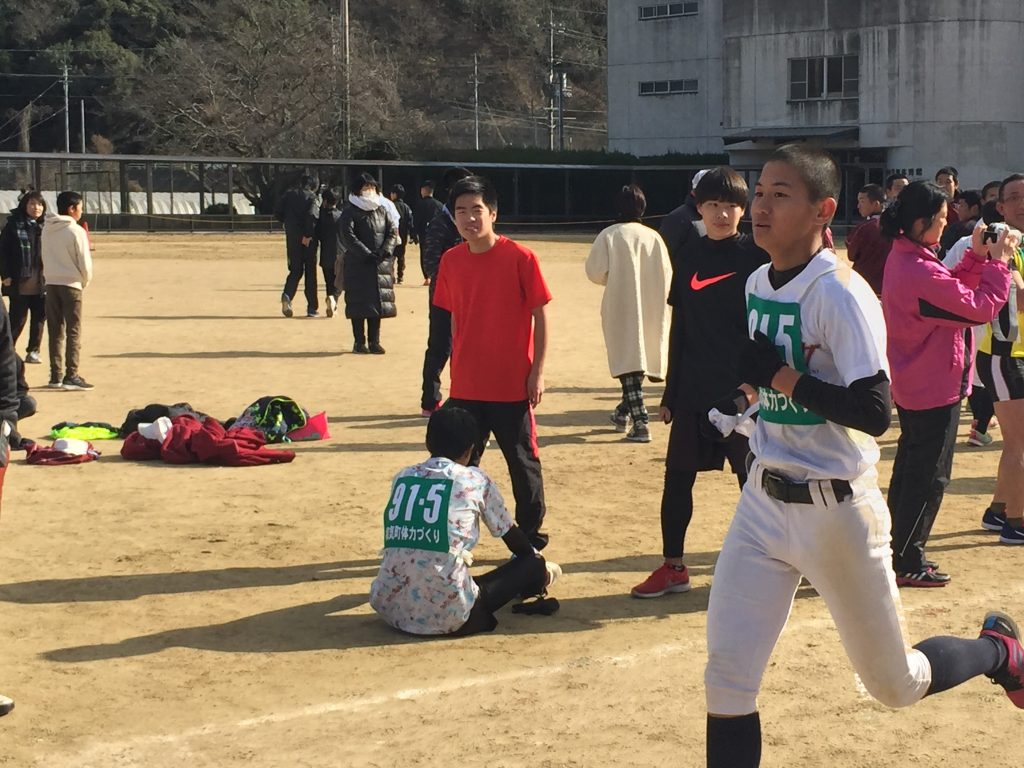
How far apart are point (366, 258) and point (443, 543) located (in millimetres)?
9855

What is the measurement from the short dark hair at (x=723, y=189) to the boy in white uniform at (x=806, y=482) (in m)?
2.19

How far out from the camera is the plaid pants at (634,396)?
10352mm

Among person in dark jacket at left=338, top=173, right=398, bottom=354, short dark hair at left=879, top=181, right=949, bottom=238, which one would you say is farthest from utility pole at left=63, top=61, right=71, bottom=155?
short dark hair at left=879, top=181, right=949, bottom=238

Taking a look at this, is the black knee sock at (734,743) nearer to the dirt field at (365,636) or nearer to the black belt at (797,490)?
the black belt at (797,490)

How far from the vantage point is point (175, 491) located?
29.1 feet

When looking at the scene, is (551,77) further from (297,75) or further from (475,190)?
(475,190)

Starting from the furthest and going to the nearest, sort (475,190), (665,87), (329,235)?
(665,87)
(329,235)
(475,190)

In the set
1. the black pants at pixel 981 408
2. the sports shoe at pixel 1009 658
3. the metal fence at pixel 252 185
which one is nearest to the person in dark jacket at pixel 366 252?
the black pants at pixel 981 408

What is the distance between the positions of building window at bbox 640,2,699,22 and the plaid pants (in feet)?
167

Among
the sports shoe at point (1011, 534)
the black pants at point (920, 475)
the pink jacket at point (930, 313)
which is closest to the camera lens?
the pink jacket at point (930, 313)

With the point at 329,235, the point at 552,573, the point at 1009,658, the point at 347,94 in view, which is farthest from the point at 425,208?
the point at 347,94

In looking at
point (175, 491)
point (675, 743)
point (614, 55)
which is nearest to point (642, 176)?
point (614, 55)

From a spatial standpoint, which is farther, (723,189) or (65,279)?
(65,279)

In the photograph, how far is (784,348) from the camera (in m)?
3.91
